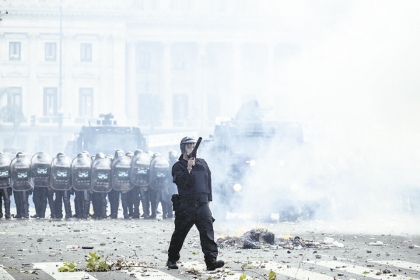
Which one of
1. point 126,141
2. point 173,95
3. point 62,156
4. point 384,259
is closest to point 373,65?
point 62,156

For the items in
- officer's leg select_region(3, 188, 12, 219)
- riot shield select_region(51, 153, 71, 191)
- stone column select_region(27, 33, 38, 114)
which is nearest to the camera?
officer's leg select_region(3, 188, 12, 219)

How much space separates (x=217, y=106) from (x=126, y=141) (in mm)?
41022

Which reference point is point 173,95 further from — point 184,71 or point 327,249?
point 327,249

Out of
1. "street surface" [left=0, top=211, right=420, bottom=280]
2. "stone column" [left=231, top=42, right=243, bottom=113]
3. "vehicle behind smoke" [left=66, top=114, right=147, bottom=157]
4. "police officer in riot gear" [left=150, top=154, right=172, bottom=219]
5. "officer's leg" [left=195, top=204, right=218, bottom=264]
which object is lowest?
"street surface" [left=0, top=211, right=420, bottom=280]

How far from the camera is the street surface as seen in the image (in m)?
10.3

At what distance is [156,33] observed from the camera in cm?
7381

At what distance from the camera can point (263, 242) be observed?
13.9 m

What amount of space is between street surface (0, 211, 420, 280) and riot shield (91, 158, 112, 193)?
1.14 meters

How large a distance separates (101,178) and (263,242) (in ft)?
24.1

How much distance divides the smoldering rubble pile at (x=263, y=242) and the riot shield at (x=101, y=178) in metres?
6.63

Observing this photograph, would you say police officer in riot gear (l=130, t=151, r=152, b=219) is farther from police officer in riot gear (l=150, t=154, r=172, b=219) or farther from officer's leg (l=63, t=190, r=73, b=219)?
officer's leg (l=63, t=190, r=73, b=219)

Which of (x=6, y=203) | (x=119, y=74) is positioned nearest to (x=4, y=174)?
(x=6, y=203)

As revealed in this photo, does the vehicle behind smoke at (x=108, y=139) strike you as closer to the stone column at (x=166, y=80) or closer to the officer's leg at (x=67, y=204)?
the officer's leg at (x=67, y=204)

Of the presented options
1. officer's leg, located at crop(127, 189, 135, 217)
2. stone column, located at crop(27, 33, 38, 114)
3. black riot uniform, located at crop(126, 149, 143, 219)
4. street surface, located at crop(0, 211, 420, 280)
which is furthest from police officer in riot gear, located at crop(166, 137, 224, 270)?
stone column, located at crop(27, 33, 38, 114)
